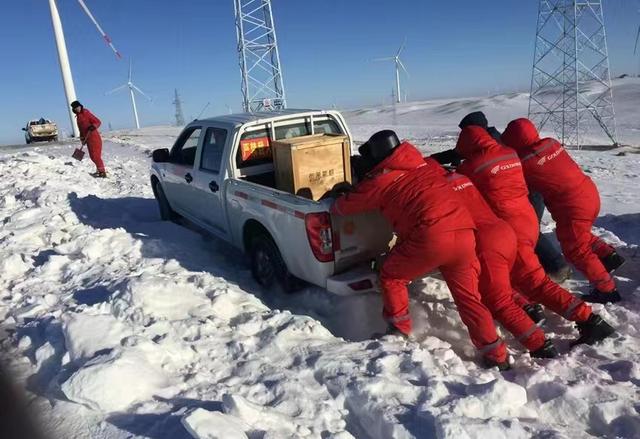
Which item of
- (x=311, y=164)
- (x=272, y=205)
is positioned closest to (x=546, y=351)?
(x=272, y=205)

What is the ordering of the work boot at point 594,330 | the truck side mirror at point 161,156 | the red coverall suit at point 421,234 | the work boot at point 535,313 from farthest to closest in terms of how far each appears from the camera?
the truck side mirror at point 161,156, the work boot at point 535,313, the work boot at point 594,330, the red coverall suit at point 421,234

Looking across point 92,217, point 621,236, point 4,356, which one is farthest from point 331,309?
point 92,217

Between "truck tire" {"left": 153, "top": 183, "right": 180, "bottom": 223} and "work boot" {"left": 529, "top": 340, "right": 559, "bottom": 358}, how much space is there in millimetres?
5643

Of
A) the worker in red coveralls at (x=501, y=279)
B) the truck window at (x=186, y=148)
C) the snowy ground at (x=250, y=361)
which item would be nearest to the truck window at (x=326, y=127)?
the truck window at (x=186, y=148)

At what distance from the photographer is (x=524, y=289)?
4.36 m

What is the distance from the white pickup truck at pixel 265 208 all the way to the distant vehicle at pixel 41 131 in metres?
32.0

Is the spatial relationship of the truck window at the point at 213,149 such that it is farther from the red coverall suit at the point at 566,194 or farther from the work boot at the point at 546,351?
the work boot at the point at 546,351

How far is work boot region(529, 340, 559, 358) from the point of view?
3.78m

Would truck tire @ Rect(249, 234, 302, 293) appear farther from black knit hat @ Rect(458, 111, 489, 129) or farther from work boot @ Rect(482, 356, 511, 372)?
black knit hat @ Rect(458, 111, 489, 129)

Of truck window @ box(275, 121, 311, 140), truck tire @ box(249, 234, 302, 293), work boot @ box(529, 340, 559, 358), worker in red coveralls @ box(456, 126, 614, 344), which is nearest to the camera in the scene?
work boot @ box(529, 340, 559, 358)

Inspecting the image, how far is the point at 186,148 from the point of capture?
686 cm

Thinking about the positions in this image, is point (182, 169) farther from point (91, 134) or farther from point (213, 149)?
point (91, 134)

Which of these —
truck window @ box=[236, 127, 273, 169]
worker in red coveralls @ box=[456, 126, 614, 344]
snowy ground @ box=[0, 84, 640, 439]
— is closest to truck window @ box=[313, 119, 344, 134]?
truck window @ box=[236, 127, 273, 169]

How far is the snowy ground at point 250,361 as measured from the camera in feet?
9.36
